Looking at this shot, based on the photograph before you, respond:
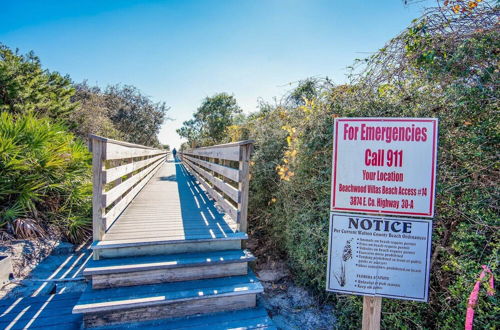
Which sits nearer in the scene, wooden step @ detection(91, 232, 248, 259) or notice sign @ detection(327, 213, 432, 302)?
notice sign @ detection(327, 213, 432, 302)

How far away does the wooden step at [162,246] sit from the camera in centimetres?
254

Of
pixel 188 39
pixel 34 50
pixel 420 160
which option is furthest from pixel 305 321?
pixel 34 50

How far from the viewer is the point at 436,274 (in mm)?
1838

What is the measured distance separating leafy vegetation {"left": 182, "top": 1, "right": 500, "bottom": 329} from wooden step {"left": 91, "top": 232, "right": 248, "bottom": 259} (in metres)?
0.74

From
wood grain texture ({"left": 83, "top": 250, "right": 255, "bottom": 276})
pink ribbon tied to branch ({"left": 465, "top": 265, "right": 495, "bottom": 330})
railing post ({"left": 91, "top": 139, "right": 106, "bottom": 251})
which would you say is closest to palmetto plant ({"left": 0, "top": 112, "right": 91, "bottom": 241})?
railing post ({"left": 91, "top": 139, "right": 106, "bottom": 251})

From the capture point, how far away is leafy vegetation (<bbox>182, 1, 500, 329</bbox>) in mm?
1594

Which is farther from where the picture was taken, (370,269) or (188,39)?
(188,39)

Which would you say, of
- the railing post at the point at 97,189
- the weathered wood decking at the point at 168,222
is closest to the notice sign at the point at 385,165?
the weathered wood decking at the point at 168,222

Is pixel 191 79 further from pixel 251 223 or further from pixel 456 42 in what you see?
pixel 456 42

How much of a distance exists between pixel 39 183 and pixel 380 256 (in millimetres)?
5050

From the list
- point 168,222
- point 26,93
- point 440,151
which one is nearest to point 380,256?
point 440,151

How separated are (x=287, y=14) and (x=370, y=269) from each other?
A: 476cm

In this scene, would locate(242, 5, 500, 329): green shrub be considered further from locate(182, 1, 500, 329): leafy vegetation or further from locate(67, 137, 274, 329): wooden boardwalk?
locate(67, 137, 274, 329): wooden boardwalk

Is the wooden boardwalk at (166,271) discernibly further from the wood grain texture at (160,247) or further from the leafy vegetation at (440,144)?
the leafy vegetation at (440,144)
